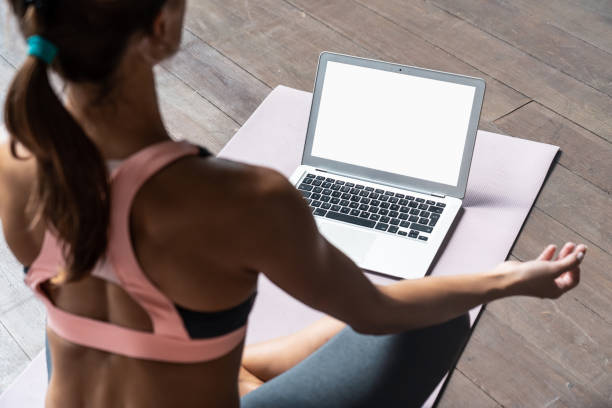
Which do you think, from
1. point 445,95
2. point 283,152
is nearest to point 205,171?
point 445,95

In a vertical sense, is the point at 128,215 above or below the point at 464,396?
above

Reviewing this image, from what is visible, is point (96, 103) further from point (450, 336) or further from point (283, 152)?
point (283, 152)

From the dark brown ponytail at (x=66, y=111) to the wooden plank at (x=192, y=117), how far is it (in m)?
1.28

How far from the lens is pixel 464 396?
155 centimetres

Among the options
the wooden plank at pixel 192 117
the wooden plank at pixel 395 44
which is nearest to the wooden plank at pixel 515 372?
the wooden plank at pixel 395 44

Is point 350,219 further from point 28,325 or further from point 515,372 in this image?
point 28,325

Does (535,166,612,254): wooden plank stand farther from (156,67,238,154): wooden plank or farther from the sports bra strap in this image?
the sports bra strap

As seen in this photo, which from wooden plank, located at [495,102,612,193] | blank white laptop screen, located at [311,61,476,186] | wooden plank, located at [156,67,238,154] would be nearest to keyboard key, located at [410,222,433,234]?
blank white laptop screen, located at [311,61,476,186]

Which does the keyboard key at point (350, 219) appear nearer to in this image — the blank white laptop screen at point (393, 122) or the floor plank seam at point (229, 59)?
the blank white laptop screen at point (393, 122)

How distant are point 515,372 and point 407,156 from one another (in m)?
0.49

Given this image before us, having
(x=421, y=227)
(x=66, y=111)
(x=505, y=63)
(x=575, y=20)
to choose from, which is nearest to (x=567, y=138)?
(x=505, y=63)

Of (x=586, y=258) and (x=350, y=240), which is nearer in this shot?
(x=350, y=240)

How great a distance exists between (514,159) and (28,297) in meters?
1.17

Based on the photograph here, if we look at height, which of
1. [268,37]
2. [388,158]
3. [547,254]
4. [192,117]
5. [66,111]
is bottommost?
[192,117]
